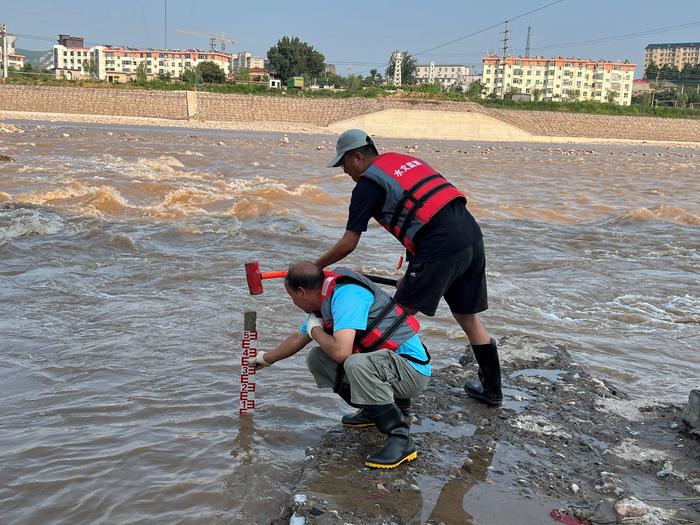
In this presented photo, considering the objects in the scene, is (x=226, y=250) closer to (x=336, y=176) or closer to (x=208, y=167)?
(x=336, y=176)

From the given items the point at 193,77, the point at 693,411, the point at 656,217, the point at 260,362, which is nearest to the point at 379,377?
the point at 260,362

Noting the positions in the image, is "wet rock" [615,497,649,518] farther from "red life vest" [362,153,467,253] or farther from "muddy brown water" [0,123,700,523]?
"red life vest" [362,153,467,253]

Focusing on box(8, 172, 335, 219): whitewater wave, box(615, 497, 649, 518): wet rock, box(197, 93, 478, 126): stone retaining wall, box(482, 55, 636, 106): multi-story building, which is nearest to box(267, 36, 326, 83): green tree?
box(197, 93, 478, 126): stone retaining wall

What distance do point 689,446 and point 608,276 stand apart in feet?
19.9

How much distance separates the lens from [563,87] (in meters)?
162

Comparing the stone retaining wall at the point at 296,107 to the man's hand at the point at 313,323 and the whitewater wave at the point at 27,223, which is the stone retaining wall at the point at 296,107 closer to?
the whitewater wave at the point at 27,223

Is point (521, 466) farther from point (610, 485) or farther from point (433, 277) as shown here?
point (433, 277)

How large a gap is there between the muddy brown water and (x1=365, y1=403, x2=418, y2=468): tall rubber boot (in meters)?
0.49

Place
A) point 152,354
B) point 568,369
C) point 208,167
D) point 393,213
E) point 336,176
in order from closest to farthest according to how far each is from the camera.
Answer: point 393,213 < point 568,369 < point 152,354 < point 336,176 < point 208,167

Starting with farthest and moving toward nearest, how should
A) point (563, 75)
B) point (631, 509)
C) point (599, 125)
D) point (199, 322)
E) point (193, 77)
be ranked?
point (563, 75) < point (193, 77) < point (599, 125) < point (199, 322) < point (631, 509)

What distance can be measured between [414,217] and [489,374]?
117 centimetres

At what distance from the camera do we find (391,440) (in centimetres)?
369

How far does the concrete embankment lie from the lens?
236ft

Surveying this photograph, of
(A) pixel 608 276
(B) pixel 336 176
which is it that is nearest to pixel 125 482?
(A) pixel 608 276
